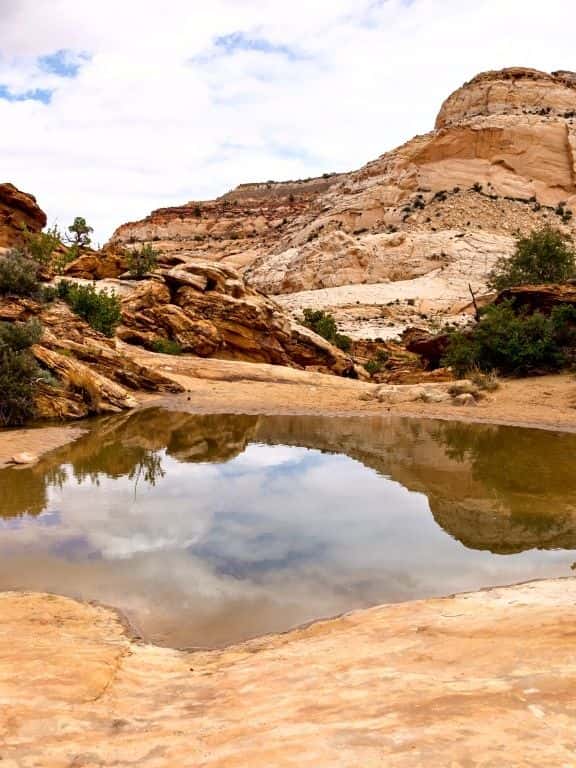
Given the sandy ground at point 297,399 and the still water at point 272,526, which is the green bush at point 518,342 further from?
the still water at point 272,526

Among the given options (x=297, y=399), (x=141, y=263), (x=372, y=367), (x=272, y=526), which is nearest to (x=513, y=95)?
(x=372, y=367)

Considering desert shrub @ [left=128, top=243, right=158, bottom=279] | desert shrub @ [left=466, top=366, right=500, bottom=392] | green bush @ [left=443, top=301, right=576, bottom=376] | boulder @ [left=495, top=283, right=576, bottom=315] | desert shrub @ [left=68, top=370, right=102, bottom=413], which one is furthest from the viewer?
desert shrub @ [left=128, top=243, right=158, bottom=279]

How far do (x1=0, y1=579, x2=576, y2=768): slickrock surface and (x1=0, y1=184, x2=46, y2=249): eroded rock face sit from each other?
2799cm

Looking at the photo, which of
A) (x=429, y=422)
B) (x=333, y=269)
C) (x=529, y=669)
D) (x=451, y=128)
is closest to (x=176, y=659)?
(x=529, y=669)

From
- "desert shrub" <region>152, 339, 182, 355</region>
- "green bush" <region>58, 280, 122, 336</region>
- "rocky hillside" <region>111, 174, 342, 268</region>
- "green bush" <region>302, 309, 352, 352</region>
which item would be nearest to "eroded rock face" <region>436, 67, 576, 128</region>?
"rocky hillside" <region>111, 174, 342, 268</region>

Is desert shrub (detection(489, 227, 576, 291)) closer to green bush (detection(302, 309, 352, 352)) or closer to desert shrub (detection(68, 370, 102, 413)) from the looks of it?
green bush (detection(302, 309, 352, 352))

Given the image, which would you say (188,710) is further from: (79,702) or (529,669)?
(529,669)

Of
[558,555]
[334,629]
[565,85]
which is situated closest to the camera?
[334,629]

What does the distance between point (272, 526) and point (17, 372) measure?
817 centimetres

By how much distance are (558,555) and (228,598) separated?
326 cm

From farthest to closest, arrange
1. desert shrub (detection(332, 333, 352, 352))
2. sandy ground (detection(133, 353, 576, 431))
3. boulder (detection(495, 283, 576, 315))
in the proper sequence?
desert shrub (detection(332, 333, 352, 352)) → boulder (detection(495, 283, 576, 315)) → sandy ground (detection(133, 353, 576, 431))

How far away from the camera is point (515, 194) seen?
53562 mm

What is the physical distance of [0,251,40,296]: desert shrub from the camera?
57.7 ft

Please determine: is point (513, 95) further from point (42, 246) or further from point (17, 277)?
point (17, 277)
